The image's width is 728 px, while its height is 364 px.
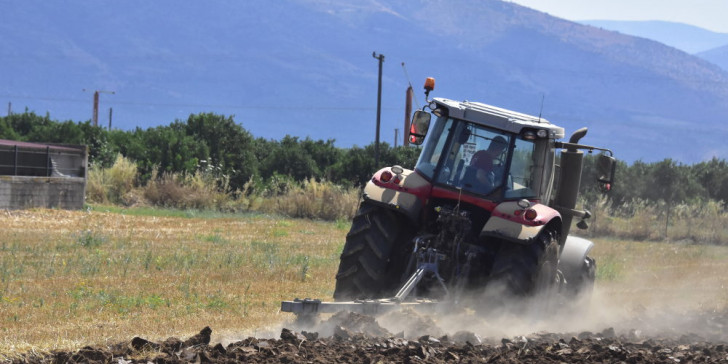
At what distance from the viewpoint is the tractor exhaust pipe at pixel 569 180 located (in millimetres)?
11406

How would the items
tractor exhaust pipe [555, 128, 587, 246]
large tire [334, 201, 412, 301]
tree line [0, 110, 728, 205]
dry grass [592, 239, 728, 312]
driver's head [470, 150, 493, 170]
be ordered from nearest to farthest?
large tire [334, 201, 412, 301]
driver's head [470, 150, 493, 170]
tractor exhaust pipe [555, 128, 587, 246]
dry grass [592, 239, 728, 312]
tree line [0, 110, 728, 205]

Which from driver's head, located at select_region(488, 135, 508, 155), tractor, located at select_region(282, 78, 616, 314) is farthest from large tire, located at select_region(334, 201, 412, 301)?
driver's head, located at select_region(488, 135, 508, 155)

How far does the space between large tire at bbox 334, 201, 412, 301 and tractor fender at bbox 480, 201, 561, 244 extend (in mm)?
880

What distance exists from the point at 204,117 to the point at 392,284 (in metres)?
29.8

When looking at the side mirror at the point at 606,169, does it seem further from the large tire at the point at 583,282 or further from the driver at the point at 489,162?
the large tire at the point at 583,282

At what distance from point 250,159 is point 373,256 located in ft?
92.3

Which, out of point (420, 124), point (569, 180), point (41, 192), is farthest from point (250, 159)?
point (420, 124)

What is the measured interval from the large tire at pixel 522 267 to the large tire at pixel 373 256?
3.03ft

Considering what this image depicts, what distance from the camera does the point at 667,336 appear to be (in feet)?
34.1

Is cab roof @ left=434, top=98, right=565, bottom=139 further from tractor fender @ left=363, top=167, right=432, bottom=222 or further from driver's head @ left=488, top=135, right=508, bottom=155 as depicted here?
tractor fender @ left=363, top=167, right=432, bottom=222

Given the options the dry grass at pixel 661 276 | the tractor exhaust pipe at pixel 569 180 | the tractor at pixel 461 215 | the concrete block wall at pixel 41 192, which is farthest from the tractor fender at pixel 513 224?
the concrete block wall at pixel 41 192

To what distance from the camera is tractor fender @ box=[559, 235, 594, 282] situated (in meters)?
12.1

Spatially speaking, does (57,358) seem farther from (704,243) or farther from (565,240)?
(704,243)

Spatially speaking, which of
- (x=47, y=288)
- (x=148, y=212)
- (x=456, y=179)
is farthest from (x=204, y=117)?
(x=456, y=179)
